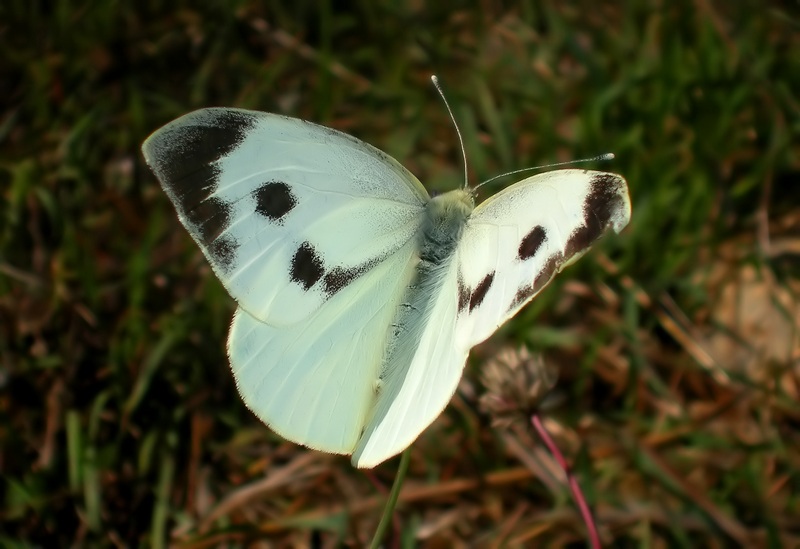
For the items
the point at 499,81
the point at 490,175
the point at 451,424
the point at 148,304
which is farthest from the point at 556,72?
the point at 148,304

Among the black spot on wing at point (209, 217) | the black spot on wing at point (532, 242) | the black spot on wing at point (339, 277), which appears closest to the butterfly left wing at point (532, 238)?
the black spot on wing at point (532, 242)

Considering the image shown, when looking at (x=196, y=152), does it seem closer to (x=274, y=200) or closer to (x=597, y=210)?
(x=274, y=200)

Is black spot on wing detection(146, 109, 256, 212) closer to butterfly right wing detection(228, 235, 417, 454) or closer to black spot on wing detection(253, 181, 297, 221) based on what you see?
black spot on wing detection(253, 181, 297, 221)

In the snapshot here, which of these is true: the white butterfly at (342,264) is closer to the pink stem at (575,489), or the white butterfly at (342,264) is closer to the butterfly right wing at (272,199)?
the butterfly right wing at (272,199)

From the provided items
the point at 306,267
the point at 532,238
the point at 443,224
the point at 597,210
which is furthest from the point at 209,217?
the point at 597,210

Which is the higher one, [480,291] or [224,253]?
[224,253]

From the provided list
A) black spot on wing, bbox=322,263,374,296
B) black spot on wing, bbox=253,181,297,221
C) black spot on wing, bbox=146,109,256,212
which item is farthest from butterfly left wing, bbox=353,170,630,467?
black spot on wing, bbox=146,109,256,212
